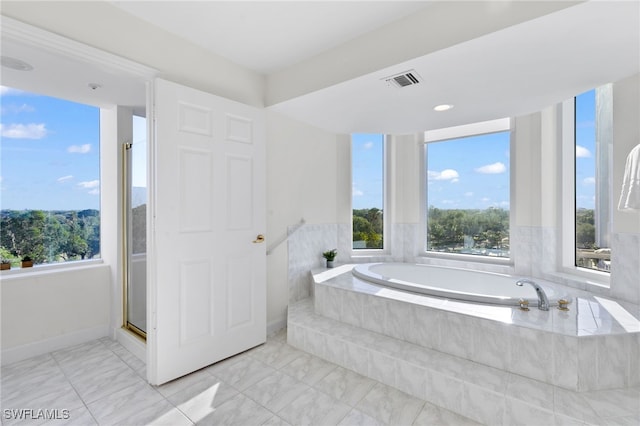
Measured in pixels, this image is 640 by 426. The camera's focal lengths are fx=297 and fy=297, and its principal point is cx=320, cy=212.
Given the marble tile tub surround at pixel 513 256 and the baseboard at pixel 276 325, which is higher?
the marble tile tub surround at pixel 513 256

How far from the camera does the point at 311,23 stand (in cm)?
204

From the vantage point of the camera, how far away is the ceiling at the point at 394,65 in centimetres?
168

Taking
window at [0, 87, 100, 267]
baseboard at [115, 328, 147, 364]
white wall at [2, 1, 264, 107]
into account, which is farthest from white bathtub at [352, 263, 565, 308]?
window at [0, 87, 100, 267]

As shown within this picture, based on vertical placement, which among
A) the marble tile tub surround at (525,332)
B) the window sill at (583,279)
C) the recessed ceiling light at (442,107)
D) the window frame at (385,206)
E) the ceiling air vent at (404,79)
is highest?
the ceiling air vent at (404,79)

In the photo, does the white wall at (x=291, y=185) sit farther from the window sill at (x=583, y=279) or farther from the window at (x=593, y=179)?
the window at (x=593, y=179)

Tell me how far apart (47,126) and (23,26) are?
143 centimetres

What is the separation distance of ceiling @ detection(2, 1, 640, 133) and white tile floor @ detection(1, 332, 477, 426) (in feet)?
6.95

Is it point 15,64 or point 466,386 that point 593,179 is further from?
point 15,64

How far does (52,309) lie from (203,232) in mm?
1580

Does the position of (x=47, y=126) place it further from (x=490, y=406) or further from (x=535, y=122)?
(x=535, y=122)

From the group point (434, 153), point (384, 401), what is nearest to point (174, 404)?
point (384, 401)

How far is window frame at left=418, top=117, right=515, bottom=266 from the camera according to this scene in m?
3.33

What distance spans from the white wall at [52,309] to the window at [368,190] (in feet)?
9.26

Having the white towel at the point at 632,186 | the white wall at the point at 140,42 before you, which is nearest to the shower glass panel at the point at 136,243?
the white wall at the point at 140,42
